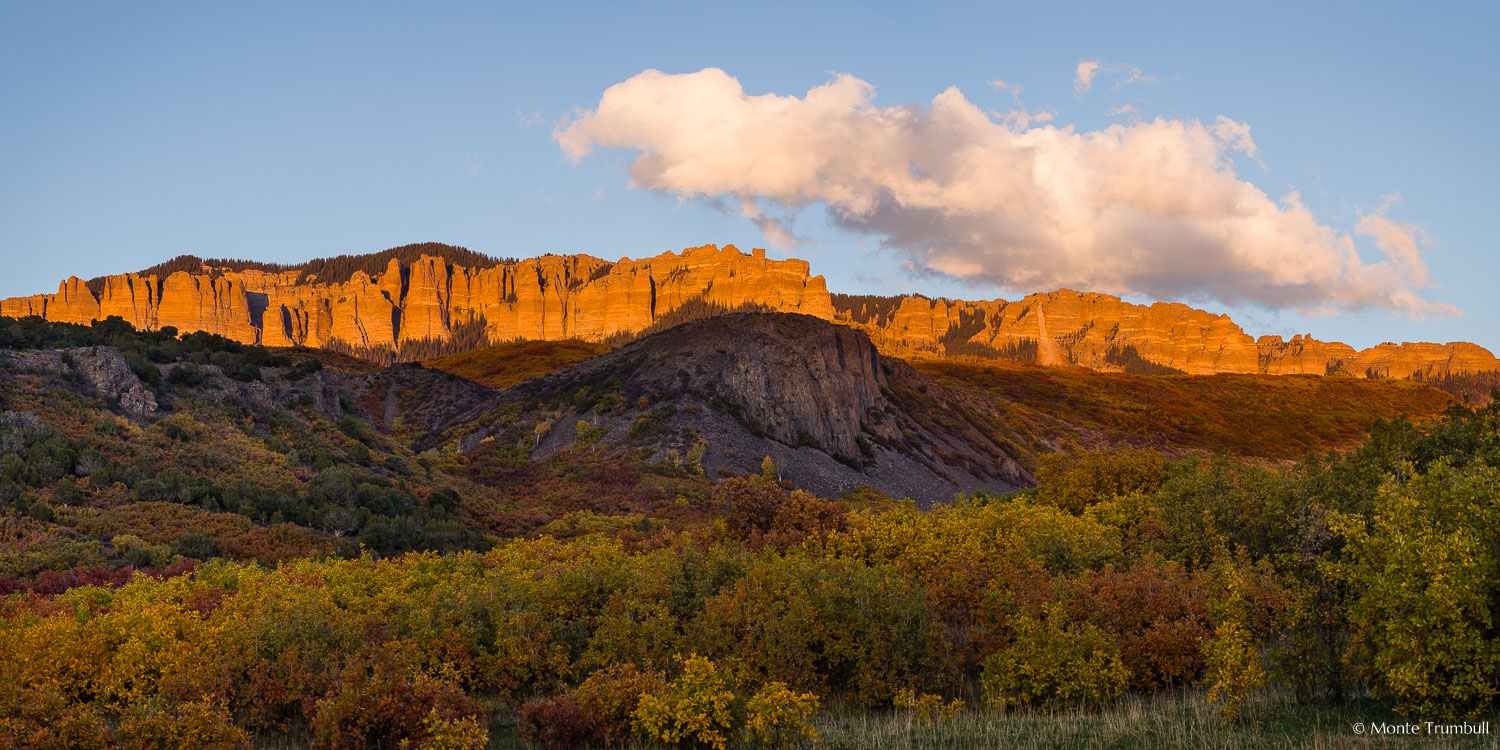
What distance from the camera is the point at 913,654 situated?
1502 centimetres

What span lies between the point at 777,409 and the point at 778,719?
6439cm

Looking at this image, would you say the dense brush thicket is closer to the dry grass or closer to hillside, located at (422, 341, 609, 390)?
the dry grass

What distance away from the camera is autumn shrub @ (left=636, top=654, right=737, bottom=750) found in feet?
38.8

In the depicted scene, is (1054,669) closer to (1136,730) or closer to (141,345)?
(1136,730)

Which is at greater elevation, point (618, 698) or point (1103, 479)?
point (1103, 479)

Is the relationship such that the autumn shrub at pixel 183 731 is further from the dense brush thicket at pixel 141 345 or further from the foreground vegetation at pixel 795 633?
the dense brush thicket at pixel 141 345

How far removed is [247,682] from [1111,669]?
14.2m

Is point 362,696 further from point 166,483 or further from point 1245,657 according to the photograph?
point 166,483

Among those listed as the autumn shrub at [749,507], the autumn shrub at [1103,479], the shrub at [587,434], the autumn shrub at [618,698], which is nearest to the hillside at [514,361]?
the shrub at [587,434]

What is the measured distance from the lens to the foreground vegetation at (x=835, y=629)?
1146 cm

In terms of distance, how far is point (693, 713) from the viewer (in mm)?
12047

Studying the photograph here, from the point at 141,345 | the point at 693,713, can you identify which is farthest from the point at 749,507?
the point at 141,345

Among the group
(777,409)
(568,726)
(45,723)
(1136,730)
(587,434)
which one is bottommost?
(1136,730)

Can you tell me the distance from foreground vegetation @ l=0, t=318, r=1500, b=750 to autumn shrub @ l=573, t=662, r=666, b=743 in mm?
45
